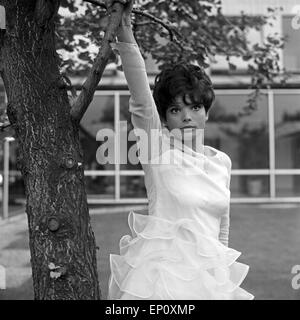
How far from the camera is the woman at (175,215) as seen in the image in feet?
5.21

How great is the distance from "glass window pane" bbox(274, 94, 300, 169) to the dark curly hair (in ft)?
41.1

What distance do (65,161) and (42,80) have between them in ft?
1.05

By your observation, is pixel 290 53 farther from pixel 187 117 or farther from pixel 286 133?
pixel 187 117

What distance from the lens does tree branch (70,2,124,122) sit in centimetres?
169

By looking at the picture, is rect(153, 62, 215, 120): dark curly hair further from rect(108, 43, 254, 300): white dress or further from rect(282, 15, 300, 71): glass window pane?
rect(282, 15, 300, 71): glass window pane

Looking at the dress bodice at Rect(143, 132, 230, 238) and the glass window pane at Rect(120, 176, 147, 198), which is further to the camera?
the glass window pane at Rect(120, 176, 147, 198)

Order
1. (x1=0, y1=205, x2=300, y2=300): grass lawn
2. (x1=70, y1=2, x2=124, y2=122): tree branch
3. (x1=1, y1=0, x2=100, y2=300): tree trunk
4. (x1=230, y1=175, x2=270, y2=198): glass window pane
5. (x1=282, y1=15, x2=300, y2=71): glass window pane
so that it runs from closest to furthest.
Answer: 1. (x1=70, y1=2, x2=124, y2=122): tree branch
2. (x1=1, y1=0, x2=100, y2=300): tree trunk
3. (x1=0, y1=205, x2=300, y2=300): grass lawn
4. (x1=282, y1=15, x2=300, y2=71): glass window pane
5. (x1=230, y1=175, x2=270, y2=198): glass window pane

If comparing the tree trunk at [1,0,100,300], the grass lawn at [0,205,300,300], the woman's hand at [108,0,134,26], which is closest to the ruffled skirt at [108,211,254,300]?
the tree trunk at [1,0,100,300]

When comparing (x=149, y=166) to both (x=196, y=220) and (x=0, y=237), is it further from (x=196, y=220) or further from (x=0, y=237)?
(x=0, y=237)

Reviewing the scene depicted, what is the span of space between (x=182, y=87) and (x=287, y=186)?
12785 mm

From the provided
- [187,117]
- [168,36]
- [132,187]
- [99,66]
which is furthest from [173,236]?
[132,187]

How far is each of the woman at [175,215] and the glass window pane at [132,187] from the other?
38.8 ft

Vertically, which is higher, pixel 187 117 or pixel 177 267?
pixel 187 117

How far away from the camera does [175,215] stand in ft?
5.38
